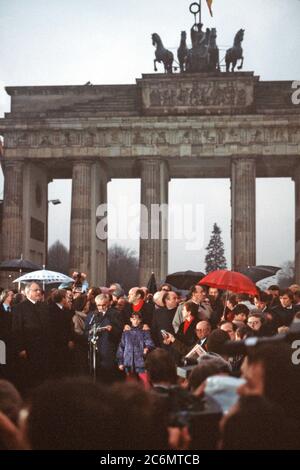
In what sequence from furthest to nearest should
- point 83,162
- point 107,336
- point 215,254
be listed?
point 215,254 → point 83,162 → point 107,336

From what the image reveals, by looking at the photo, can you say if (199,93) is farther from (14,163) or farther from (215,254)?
(215,254)

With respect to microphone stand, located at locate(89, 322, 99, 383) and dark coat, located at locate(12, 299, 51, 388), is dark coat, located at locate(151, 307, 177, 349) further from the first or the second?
dark coat, located at locate(12, 299, 51, 388)

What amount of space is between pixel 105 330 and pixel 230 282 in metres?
2.05

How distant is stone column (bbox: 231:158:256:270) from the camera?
38.5 metres

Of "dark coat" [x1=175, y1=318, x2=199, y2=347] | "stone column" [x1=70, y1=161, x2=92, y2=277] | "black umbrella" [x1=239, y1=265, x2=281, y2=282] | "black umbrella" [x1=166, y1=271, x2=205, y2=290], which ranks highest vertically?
"stone column" [x1=70, y1=161, x2=92, y2=277]

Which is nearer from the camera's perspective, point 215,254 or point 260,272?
point 260,272

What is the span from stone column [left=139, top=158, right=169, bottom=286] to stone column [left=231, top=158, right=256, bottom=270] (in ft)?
14.3

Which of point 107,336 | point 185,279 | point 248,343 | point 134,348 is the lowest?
point 134,348

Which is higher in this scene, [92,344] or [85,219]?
[85,219]

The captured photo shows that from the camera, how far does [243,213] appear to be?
39.1m

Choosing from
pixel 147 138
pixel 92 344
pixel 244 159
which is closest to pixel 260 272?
pixel 92 344

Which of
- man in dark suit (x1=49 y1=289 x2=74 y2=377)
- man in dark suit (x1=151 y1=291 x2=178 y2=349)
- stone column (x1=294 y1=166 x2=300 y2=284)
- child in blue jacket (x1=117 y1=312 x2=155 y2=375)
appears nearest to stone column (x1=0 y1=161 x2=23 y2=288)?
stone column (x1=294 y1=166 x2=300 y2=284)

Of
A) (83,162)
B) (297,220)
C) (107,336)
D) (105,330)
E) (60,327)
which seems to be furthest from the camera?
(297,220)
